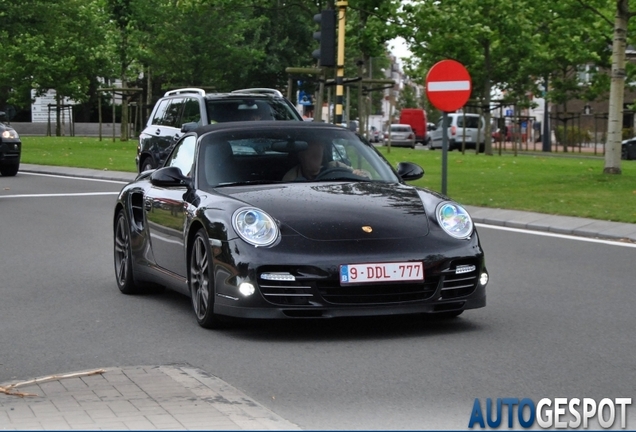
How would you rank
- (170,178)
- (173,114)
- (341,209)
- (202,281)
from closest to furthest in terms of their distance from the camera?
1. (341,209)
2. (202,281)
3. (170,178)
4. (173,114)

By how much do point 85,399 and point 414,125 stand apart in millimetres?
86115

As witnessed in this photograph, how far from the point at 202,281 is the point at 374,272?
1.26m

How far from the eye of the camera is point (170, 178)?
9273 millimetres

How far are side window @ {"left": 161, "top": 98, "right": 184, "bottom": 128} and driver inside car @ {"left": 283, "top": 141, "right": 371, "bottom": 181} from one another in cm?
1218

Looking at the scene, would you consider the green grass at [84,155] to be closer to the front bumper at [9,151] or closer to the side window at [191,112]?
the front bumper at [9,151]

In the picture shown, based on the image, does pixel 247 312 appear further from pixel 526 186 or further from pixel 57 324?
Answer: pixel 526 186

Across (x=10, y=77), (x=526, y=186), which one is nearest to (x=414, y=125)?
(x=10, y=77)

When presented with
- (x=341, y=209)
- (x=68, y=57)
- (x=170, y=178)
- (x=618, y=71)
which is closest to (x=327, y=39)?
(x=618, y=71)

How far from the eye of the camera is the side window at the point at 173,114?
21484mm

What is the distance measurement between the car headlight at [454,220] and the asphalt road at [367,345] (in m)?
0.63

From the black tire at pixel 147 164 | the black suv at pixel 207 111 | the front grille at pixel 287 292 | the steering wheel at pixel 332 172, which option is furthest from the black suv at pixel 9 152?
the front grille at pixel 287 292

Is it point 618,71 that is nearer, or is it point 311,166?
point 311,166

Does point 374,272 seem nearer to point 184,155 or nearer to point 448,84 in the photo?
point 184,155

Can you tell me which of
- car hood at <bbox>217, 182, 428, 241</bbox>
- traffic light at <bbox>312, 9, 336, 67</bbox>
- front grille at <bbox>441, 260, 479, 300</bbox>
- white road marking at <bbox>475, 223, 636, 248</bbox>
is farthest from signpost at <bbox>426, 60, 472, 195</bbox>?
front grille at <bbox>441, 260, 479, 300</bbox>
